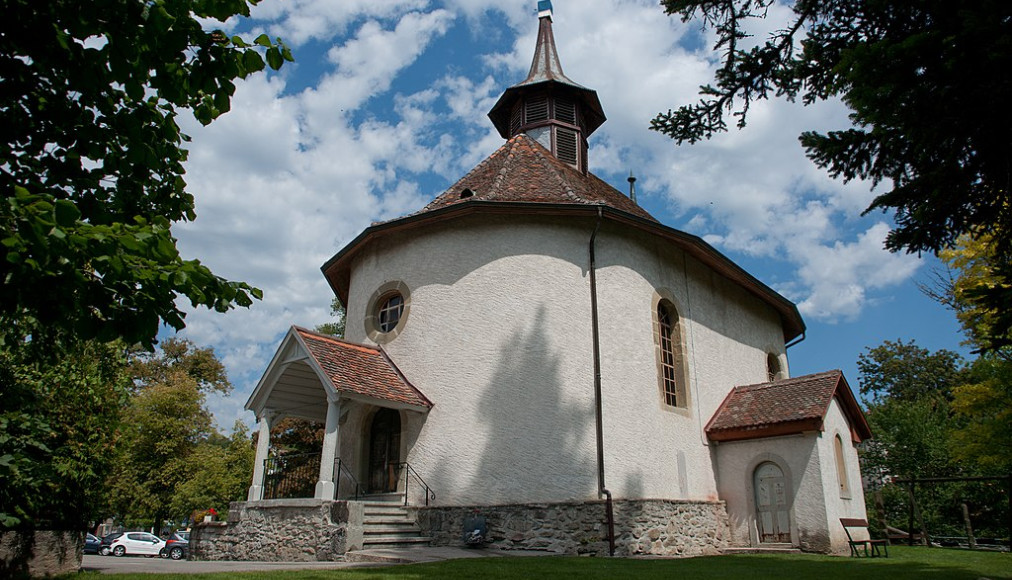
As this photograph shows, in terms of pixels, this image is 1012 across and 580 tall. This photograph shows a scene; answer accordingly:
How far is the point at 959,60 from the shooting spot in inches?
211

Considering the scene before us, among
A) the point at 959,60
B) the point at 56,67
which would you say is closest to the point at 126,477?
the point at 56,67

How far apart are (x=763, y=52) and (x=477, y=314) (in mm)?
7560

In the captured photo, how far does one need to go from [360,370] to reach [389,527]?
297cm

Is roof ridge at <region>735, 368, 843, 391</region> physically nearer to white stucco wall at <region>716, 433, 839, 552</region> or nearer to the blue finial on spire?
white stucco wall at <region>716, 433, 839, 552</region>

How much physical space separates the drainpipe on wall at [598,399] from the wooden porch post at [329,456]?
4715 millimetres

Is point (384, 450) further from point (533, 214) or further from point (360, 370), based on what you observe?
point (533, 214)

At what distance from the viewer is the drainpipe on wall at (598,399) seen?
1191 centimetres

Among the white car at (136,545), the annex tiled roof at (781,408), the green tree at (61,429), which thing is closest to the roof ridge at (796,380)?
the annex tiled roof at (781,408)

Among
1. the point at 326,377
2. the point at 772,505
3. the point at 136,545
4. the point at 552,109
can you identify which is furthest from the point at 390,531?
the point at 136,545

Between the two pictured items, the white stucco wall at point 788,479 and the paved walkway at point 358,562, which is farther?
the white stucco wall at point 788,479

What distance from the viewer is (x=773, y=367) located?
20.3m

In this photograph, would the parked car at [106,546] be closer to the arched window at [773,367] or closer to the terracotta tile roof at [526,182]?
the terracotta tile roof at [526,182]

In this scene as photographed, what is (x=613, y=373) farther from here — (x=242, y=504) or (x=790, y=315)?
(x=790, y=315)

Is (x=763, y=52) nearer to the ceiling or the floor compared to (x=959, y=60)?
nearer to the ceiling
